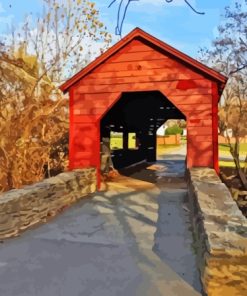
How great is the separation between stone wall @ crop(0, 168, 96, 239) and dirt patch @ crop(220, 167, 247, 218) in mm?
7038

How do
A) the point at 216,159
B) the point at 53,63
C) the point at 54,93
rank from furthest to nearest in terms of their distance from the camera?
1. the point at 53,63
2. the point at 54,93
3. the point at 216,159

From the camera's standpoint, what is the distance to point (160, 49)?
10414 millimetres

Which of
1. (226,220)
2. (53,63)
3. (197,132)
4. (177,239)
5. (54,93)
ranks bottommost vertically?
(177,239)

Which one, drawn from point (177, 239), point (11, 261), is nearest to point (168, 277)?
point (177, 239)

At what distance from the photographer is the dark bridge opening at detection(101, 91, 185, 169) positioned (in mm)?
14341

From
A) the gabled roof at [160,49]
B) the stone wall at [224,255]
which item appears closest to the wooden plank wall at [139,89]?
the gabled roof at [160,49]

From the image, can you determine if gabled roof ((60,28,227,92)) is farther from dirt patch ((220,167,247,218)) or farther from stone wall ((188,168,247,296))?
stone wall ((188,168,247,296))

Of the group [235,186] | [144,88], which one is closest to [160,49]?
[144,88]

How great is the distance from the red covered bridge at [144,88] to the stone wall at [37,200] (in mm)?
1609

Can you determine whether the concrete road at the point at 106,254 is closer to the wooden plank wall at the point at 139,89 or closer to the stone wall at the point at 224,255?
the stone wall at the point at 224,255

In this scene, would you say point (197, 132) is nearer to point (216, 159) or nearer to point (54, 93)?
point (216, 159)

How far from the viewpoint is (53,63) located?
17.7 meters

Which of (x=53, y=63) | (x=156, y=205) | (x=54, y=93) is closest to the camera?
(x=156, y=205)

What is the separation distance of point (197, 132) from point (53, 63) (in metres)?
10.0
